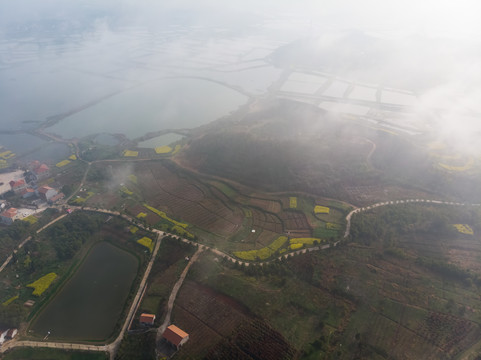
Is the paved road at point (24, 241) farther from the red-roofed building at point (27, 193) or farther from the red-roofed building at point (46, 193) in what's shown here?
the red-roofed building at point (27, 193)

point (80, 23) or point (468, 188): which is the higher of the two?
point (80, 23)

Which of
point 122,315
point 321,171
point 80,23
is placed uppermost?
point 80,23

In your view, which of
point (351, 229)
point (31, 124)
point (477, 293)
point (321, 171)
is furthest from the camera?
point (31, 124)

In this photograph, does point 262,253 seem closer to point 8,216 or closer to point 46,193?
point 46,193

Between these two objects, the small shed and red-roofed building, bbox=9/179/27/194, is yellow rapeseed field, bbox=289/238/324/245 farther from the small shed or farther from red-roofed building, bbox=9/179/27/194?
red-roofed building, bbox=9/179/27/194

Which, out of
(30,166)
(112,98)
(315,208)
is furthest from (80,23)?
(315,208)

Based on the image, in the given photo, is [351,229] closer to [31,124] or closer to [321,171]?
[321,171]

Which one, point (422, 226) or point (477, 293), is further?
point (422, 226)

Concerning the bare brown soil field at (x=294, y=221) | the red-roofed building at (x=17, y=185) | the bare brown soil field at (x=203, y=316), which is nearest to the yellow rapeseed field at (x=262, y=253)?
the bare brown soil field at (x=294, y=221)
